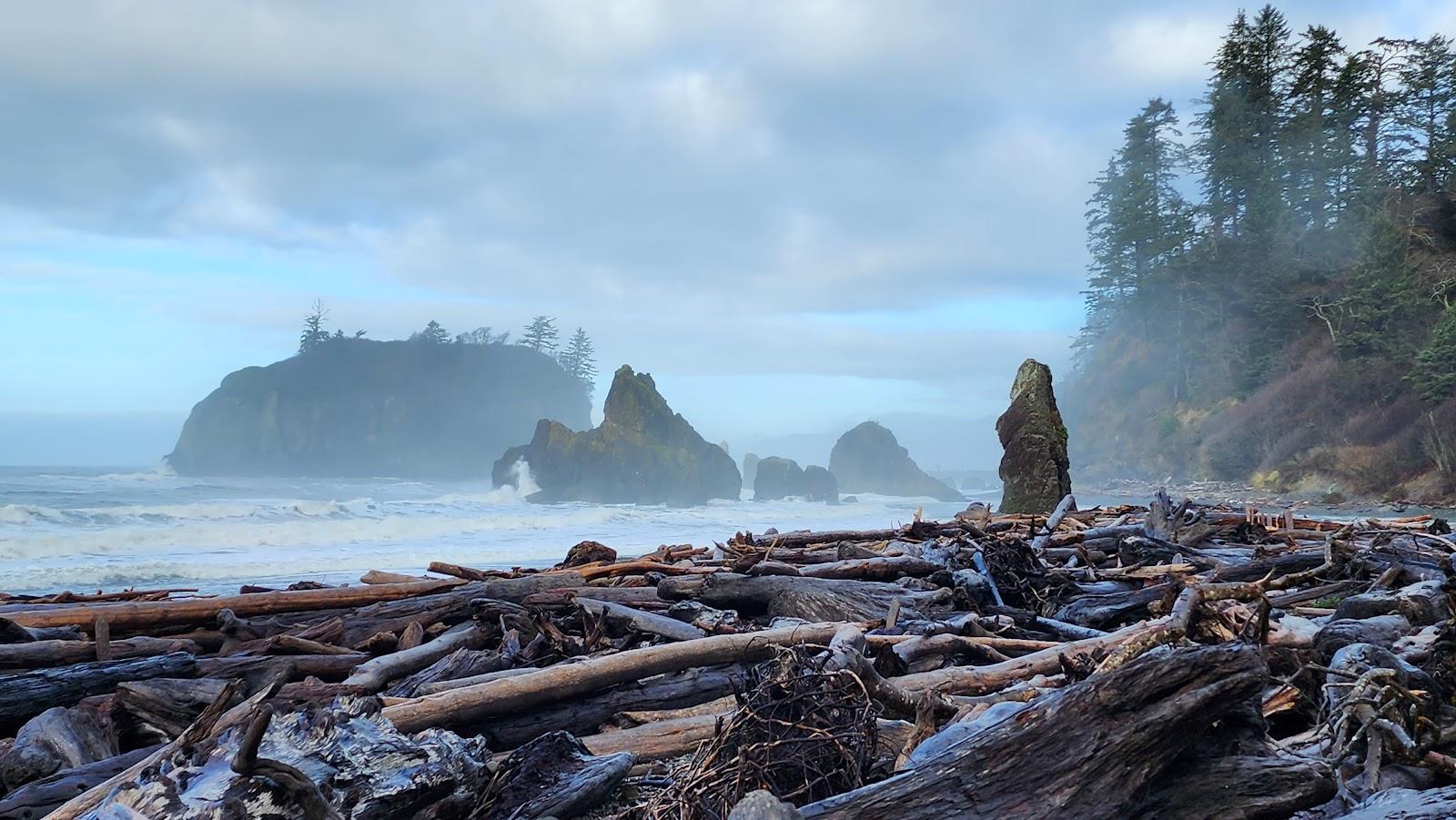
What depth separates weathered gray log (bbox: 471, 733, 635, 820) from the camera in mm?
2963

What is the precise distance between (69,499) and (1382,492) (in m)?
48.2

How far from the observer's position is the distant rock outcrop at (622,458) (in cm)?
5478

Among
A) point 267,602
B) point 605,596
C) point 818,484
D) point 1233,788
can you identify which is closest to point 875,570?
point 605,596

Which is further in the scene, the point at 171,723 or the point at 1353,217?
the point at 1353,217

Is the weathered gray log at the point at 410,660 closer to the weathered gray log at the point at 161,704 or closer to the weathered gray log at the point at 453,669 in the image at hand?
the weathered gray log at the point at 453,669

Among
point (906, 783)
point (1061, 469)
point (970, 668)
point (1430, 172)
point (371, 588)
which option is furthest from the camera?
point (1430, 172)

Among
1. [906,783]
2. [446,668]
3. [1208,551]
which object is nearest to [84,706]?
[446,668]

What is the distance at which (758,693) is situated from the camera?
107 inches

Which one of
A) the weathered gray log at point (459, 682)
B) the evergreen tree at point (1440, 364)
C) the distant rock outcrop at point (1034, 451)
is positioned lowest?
the weathered gray log at point (459, 682)

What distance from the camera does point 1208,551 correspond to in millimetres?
8859

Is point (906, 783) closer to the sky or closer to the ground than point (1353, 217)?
closer to the ground

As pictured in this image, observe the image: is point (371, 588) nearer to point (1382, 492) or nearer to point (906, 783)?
point (906, 783)

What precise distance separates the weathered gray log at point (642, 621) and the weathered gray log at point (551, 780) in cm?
233

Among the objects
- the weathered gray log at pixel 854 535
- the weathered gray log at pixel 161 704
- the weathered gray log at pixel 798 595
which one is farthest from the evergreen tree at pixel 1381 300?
the weathered gray log at pixel 161 704
